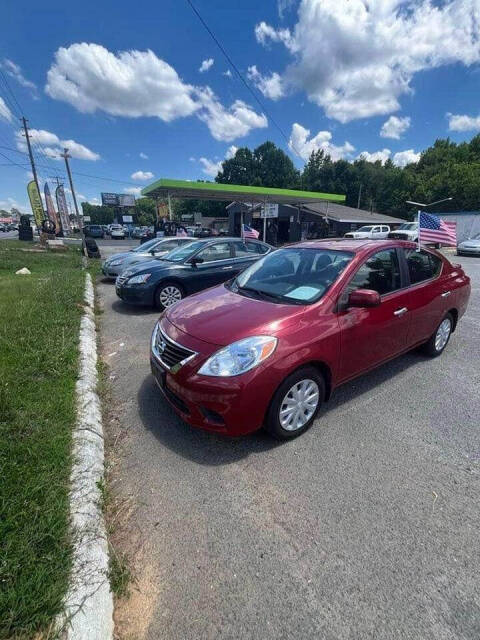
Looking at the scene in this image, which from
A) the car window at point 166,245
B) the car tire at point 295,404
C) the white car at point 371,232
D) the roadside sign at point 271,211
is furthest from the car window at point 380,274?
the white car at point 371,232

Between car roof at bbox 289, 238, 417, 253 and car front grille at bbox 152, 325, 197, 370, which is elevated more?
car roof at bbox 289, 238, 417, 253

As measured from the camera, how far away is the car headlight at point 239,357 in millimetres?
2402

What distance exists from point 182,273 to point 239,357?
4562 mm

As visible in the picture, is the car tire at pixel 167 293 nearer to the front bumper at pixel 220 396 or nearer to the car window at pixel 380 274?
the front bumper at pixel 220 396

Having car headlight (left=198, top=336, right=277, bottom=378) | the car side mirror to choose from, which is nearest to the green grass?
car headlight (left=198, top=336, right=277, bottom=378)

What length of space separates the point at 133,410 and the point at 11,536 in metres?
1.58

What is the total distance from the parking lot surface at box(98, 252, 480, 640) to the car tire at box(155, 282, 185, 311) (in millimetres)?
3445

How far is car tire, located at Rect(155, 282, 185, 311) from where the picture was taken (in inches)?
260

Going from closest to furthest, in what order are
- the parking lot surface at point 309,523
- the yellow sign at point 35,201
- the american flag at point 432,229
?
1. the parking lot surface at point 309,523
2. the american flag at point 432,229
3. the yellow sign at point 35,201

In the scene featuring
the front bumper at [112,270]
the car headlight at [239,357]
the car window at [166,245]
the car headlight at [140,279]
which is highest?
the car window at [166,245]

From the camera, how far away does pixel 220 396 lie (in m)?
2.38

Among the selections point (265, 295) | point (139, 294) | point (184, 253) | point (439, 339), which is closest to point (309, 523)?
point (265, 295)

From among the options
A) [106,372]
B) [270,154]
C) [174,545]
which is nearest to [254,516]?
[174,545]

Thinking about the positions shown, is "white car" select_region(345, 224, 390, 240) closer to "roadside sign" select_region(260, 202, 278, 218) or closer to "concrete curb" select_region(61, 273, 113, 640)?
"roadside sign" select_region(260, 202, 278, 218)
